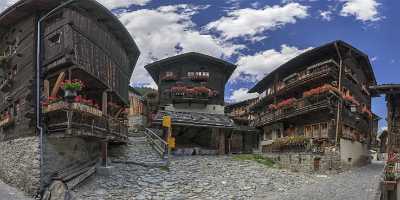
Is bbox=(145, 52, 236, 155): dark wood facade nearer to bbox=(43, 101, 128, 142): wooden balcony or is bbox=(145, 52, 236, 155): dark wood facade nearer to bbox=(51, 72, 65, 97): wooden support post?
bbox=(43, 101, 128, 142): wooden balcony

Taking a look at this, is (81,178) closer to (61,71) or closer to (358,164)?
(61,71)

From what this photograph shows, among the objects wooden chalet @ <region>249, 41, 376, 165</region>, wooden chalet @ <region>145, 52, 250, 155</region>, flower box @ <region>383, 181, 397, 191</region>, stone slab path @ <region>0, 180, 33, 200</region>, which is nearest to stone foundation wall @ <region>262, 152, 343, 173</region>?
wooden chalet @ <region>249, 41, 376, 165</region>

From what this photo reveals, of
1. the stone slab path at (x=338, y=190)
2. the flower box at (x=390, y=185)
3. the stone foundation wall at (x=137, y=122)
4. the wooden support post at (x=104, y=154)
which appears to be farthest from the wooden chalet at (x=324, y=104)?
the flower box at (x=390, y=185)

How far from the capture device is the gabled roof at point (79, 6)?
21.5 meters

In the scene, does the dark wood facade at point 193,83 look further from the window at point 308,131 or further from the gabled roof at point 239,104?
the gabled roof at point 239,104

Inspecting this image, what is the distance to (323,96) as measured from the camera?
32.8 metres

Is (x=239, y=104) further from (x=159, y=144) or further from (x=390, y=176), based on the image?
(x=390, y=176)

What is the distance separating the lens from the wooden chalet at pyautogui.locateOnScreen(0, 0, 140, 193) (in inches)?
757

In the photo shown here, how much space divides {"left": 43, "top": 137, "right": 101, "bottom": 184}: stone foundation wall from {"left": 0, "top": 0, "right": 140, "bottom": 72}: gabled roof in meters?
6.78

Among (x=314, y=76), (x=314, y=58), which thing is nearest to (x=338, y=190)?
(x=314, y=76)

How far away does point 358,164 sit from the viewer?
120ft

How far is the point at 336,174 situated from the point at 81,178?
18.2 m

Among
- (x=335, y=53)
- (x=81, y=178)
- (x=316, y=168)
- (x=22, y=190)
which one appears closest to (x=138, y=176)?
(x=81, y=178)

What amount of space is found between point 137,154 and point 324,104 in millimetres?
14080
